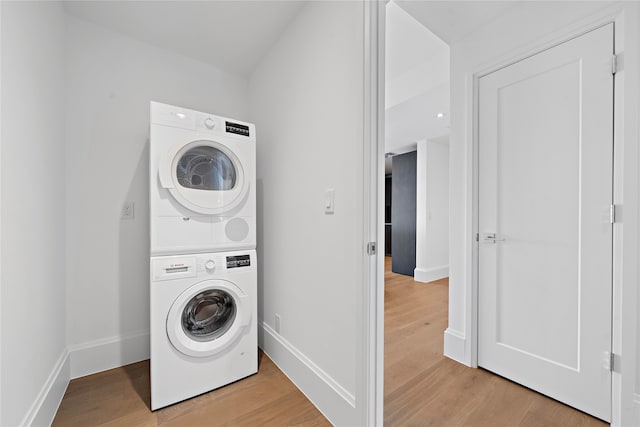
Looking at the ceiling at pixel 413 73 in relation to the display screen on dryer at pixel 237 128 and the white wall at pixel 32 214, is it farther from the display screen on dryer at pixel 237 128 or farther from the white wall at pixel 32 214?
the white wall at pixel 32 214

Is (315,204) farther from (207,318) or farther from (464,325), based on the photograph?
(464,325)

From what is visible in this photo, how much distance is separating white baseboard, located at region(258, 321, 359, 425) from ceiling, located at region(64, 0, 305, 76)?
2196 mm

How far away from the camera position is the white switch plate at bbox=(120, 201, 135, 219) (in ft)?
6.63

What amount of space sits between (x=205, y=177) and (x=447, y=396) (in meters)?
2.01

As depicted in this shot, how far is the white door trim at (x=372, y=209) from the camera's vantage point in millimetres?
1240

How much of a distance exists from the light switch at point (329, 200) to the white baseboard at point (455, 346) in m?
1.45

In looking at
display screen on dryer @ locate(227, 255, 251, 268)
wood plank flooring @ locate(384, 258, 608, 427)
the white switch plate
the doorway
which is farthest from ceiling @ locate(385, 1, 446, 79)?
wood plank flooring @ locate(384, 258, 608, 427)

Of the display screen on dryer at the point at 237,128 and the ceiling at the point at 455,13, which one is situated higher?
the ceiling at the point at 455,13

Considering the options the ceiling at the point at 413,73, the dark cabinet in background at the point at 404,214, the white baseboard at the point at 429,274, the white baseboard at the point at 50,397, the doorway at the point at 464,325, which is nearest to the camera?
the white baseboard at the point at 50,397

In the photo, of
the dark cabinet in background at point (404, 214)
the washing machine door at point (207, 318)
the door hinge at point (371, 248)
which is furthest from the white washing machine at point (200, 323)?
the dark cabinet in background at point (404, 214)

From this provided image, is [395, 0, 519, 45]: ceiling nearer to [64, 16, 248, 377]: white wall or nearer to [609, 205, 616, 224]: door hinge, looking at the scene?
[609, 205, 616, 224]: door hinge

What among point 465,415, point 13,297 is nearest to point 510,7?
point 465,415

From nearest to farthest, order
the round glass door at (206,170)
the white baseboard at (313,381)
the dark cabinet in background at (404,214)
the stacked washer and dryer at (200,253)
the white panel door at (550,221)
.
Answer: the white baseboard at (313,381)
the white panel door at (550,221)
the stacked washer and dryer at (200,253)
the round glass door at (206,170)
the dark cabinet in background at (404,214)

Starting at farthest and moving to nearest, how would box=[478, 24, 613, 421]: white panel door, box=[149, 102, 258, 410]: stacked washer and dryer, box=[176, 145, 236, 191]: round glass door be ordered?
box=[176, 145, 236, 191]: round glass door → box=[149, 102, 258, 410]: stacked washer and dryer → box=[478, 24, 613, 421]: white panel door
